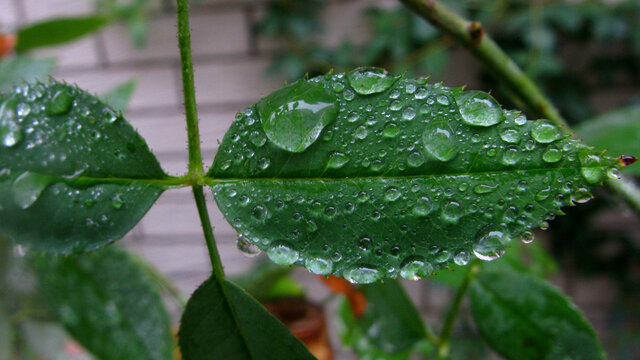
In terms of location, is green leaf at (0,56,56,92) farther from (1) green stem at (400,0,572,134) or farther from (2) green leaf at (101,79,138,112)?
(1) green stem at (400,0,572,134)

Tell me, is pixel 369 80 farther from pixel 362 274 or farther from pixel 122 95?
pixel 122 95

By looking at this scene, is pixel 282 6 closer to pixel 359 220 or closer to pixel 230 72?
pixel 230 72

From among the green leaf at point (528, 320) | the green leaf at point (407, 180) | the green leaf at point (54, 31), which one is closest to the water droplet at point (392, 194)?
the green leaf at point (407, 180)

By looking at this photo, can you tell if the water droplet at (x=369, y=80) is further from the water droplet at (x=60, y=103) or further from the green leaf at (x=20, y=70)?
the green leaf at (x=20, y=70)

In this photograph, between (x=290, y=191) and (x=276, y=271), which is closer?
(x=290, y=191)

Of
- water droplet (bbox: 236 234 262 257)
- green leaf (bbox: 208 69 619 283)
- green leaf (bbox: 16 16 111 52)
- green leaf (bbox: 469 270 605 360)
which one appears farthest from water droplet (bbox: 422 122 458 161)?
green leaf (bbox: 16 16 111 52)

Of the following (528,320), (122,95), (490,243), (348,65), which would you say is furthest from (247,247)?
(348,65)

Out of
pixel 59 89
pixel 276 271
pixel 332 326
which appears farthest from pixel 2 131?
pixel 332 326
